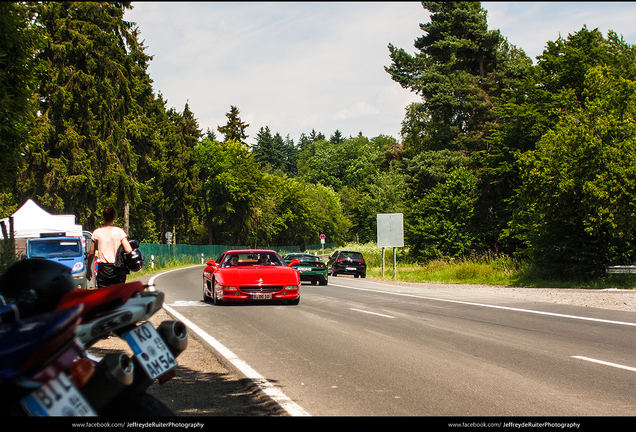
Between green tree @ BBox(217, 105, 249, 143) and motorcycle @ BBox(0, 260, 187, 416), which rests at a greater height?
green tree @ BBox(217, 105, 249, 143)

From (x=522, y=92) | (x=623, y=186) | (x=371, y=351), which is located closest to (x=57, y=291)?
(x=371, y=351)

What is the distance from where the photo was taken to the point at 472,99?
149 feet

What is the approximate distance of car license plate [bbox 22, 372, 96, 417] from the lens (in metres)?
2.31

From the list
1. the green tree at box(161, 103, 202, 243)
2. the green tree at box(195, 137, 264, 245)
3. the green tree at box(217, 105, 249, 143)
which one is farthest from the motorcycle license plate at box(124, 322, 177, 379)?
the green tree at box(217, 105, 249, 143)

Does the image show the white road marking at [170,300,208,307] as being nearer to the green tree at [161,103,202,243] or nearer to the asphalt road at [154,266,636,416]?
the asphalt road at [154,266,636,416]

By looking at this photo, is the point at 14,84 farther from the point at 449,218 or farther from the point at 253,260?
the point at 449,218

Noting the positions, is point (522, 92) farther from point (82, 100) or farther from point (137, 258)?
point (137, 258)

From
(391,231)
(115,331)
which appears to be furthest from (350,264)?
(115,331)

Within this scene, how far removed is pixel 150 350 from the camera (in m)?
3.09

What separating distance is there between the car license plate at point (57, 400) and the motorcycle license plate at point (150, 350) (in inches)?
22.8

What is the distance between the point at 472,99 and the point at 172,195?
41132 mm

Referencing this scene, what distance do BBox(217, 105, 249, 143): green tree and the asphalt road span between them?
277 feet

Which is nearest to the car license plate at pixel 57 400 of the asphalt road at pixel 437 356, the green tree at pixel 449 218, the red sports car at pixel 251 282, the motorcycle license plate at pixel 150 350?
the motorcycle license plate at pixel 150 350

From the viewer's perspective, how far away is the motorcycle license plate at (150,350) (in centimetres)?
302
